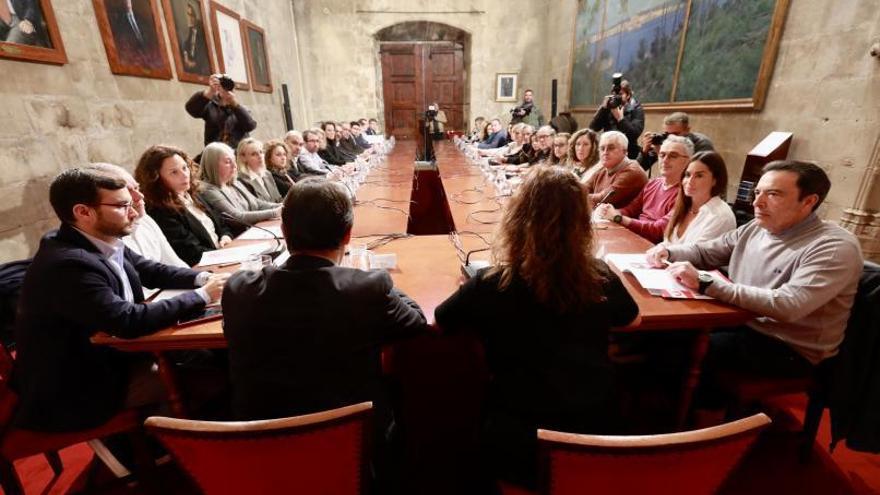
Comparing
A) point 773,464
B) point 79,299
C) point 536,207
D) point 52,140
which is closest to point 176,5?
point 52,140

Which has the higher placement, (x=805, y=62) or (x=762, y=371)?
(x=805, y=62)

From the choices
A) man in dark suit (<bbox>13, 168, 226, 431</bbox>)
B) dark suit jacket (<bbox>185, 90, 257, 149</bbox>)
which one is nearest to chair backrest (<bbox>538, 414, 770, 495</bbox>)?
man in dark suit (<bbox>13, 168, 226, 431</bbox>)

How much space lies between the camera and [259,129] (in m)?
7.19

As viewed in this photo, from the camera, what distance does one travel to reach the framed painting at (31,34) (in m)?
2.50

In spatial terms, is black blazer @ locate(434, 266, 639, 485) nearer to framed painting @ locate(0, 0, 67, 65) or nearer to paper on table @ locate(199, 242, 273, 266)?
paper on table @ locate(199, 242, 273, 266)

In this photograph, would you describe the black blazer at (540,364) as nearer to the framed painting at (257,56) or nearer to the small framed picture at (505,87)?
the framed painting at (257,56)

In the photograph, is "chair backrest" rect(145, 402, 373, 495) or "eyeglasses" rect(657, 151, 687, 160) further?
"eyeglasses" rect(657, 151, 687, 160)

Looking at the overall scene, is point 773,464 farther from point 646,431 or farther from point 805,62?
point 805,62

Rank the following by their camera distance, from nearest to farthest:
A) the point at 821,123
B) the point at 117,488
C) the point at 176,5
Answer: the point at 117,488 < the point at 821,123 < the point at 176,5

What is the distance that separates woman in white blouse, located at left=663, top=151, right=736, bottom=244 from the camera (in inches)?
74.1

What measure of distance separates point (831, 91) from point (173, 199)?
15.3ft

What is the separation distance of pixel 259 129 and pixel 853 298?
7.84m

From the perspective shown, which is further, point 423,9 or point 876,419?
point 423,9

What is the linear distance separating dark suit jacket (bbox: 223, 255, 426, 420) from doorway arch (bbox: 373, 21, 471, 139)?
1032 cm
